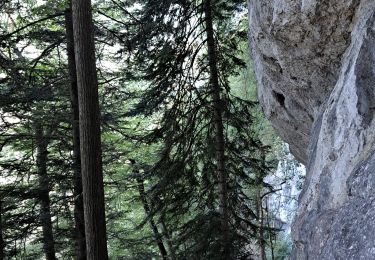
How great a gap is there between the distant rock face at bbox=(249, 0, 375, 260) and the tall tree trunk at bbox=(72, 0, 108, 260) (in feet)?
8.45

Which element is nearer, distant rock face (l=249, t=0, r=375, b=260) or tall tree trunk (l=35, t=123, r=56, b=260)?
distant rock face (l=249, t=0, r=375, b=260)

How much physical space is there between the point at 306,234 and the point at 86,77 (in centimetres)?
361

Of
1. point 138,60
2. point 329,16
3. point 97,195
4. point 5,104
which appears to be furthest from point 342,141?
point 5,104

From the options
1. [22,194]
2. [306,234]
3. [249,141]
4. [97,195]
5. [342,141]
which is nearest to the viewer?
[342,141]

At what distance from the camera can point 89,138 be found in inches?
216

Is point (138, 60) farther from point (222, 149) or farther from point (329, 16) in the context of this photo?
point (329, 16)

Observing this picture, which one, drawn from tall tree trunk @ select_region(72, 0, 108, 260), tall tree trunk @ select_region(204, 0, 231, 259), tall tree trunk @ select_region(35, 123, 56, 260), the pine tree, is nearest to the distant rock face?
tall tree trunk @ select_region(204, 0, 231, 259)

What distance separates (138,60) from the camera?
8.71m

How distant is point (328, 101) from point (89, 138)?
3265mm

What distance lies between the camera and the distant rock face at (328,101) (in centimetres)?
329

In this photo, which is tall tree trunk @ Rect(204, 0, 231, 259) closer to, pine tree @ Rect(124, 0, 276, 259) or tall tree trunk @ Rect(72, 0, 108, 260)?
pine tree @ Rect(124, 0, 276, 259)

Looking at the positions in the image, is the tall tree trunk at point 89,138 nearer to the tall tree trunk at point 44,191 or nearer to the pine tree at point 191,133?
the pine tree at point 191,133

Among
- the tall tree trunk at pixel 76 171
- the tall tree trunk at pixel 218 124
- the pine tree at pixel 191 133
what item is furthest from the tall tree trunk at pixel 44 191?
the tall tree trunk at pixel 218 124

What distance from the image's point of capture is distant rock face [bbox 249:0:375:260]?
10.8 ft
